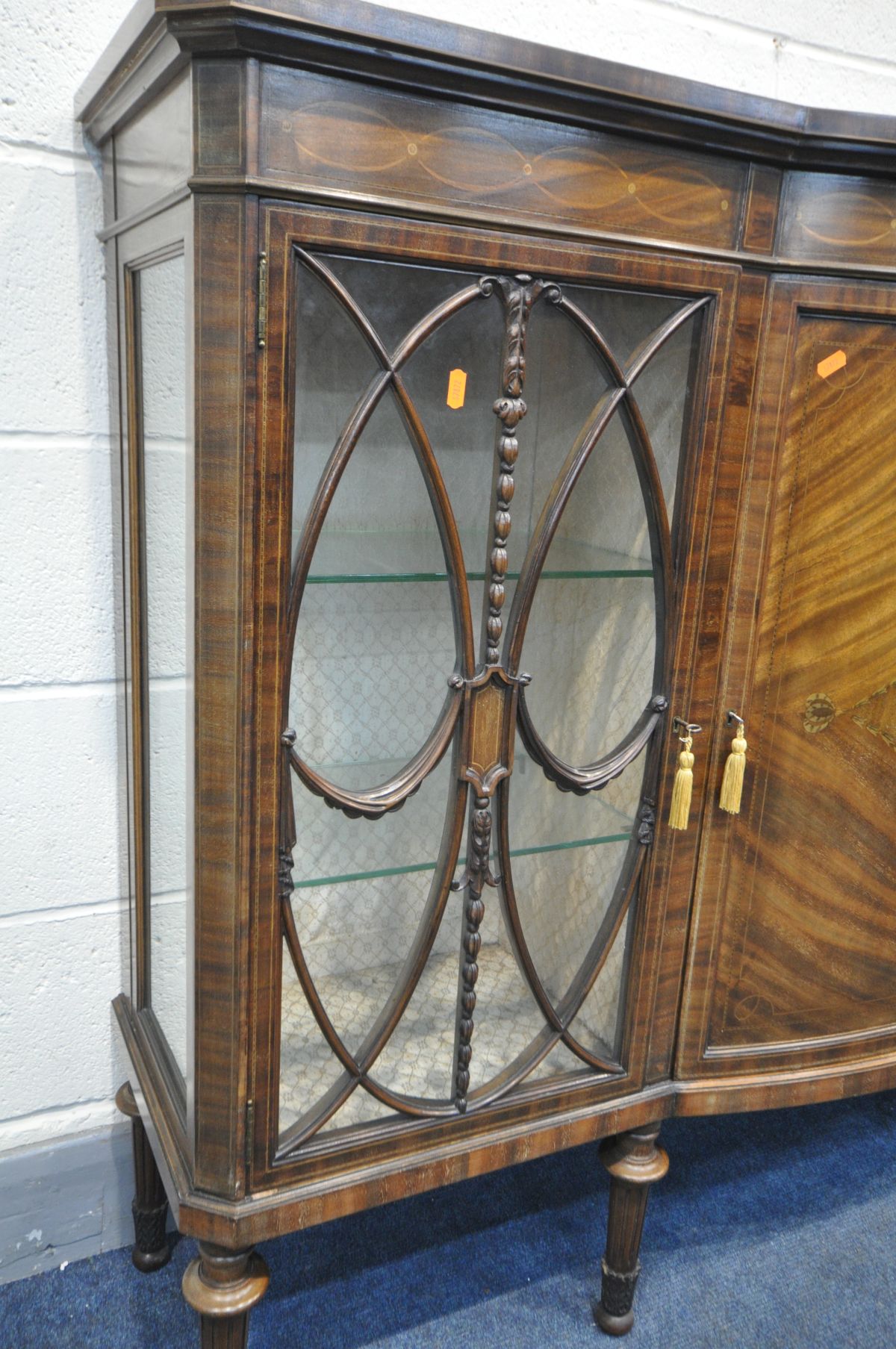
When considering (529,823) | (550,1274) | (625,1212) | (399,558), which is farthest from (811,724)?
(550,1274)

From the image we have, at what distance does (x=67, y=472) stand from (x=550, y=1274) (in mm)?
969

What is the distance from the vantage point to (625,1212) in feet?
3.45

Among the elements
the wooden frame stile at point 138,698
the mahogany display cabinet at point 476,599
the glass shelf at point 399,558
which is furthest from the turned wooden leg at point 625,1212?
the glass shelf at point 399,558

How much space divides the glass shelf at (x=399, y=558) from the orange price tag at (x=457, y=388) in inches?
3.8

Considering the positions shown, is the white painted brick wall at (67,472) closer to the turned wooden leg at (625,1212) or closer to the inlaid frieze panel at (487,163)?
the inlaid frieze panel at (487,163)

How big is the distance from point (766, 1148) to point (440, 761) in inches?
34.6

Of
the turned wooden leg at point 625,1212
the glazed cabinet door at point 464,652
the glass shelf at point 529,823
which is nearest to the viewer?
the glazed cabinet door at point 464,652

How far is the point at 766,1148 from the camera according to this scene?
137 cm

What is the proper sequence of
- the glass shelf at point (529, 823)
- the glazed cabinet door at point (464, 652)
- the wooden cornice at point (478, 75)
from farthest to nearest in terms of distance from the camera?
the glass shelf at point (529, 823) → the glazed cabinet door at point (464, 652) → the wooden cornice at point (478, 75)

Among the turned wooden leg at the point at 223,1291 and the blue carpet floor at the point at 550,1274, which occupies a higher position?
the turned wooden leg at the point at 223,1291

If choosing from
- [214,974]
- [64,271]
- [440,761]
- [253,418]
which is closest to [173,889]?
[214,974]

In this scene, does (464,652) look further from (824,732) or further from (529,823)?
(824,732)

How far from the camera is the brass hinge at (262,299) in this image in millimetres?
652

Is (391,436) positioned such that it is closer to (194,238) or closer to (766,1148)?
(194,238)
